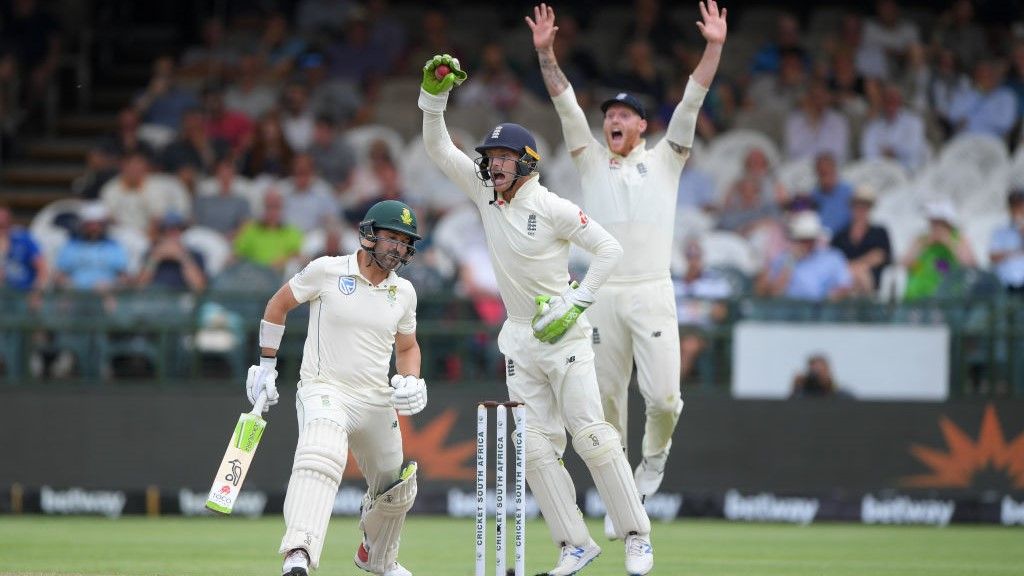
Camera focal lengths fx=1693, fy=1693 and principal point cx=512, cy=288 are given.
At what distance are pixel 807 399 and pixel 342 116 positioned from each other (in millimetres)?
5110

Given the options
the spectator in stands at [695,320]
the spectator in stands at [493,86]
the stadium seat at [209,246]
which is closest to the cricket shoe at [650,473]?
the spectator in stands at [695,320]

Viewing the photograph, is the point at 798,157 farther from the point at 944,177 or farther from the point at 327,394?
the point at 327,394

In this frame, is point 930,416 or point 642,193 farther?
point 930,416

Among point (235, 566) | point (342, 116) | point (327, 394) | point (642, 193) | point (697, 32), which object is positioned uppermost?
point (697, 32)

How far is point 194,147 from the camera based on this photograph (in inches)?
544

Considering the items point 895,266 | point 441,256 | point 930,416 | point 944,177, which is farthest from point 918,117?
point 441,256

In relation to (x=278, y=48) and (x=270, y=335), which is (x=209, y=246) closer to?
(x=278, y=48)

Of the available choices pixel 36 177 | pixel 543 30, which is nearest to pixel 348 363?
pixel 543 30

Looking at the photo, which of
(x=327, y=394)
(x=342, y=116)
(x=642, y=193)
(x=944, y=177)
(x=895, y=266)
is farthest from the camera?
(x=342, y=116)

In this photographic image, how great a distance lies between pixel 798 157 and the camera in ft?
44.1

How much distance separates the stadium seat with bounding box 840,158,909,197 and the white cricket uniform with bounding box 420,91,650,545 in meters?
6.36

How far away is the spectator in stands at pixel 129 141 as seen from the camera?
13727 mm

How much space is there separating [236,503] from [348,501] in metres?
0.74

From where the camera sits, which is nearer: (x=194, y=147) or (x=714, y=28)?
(x=714, y=28)
